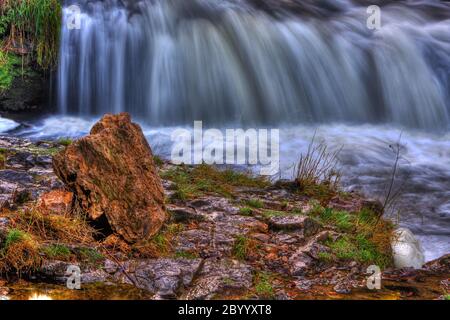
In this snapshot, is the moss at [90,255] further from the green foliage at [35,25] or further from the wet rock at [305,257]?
the green foliage at [35,25]

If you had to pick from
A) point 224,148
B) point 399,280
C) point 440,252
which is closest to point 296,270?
point 399,280

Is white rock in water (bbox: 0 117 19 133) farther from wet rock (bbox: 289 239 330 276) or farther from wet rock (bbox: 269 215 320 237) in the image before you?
wet rock (bbox: 289 239 330 276)

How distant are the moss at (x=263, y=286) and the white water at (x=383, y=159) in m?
2.13

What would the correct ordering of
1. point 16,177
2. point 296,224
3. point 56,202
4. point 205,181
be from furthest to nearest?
point 205,181, point 16,177, point 296,224, point 56,202

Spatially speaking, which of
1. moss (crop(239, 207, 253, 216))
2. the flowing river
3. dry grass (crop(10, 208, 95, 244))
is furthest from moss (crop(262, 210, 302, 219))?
the flowing river

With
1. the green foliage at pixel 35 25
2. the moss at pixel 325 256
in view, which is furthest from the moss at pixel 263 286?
the green foliage at pixel 35 25

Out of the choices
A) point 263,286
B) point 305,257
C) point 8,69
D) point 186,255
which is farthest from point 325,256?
point 8,69

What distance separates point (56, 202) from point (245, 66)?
6509 mm

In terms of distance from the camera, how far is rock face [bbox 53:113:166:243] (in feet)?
13.4

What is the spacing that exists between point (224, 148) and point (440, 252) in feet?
12.2

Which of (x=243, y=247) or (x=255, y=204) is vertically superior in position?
(x=255, y=204)

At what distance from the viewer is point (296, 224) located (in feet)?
15.7

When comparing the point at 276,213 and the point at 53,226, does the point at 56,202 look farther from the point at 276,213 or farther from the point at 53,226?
Answer: the point at 276,213
